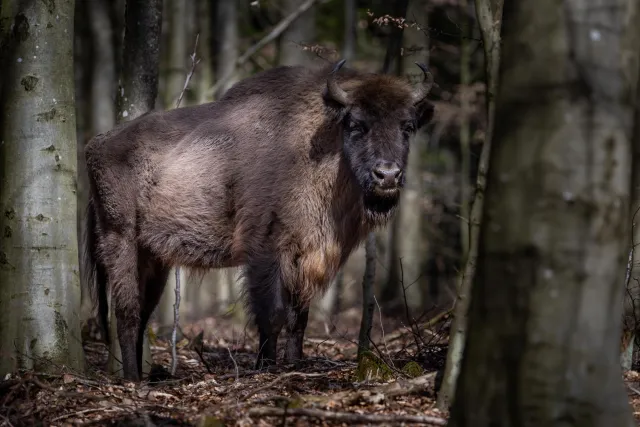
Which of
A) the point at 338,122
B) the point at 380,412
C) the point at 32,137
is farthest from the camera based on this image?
the point at 338,122

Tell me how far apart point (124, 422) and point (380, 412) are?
4.75ft

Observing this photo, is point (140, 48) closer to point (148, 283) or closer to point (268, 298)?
point (148, 283)

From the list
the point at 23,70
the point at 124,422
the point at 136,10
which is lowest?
the point at 124,422

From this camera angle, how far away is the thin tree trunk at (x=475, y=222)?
4949 mm

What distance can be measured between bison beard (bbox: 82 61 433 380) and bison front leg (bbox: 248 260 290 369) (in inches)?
0.4

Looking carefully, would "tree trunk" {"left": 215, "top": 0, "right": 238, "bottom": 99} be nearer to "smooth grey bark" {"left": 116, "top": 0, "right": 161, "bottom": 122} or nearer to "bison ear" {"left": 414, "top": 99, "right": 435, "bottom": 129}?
"smooth grey bark" {"left": 116, "top": 0, "right": 161, "bottom": 122}

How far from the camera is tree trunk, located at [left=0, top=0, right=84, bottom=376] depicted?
6480 mm

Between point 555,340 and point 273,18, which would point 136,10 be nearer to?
point 555,340

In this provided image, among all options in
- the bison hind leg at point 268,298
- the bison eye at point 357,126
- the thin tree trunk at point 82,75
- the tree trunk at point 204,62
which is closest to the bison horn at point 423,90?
the bison eye at point 357,126

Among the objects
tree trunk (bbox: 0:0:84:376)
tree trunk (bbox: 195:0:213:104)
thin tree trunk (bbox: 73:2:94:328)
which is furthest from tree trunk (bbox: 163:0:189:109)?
tree trunk (bbox: 0:0:84:376)

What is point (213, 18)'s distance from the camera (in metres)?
21.3

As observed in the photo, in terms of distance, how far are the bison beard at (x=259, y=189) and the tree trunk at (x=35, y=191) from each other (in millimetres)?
1544

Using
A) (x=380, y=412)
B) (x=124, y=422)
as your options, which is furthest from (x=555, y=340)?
(x=124, y=422)

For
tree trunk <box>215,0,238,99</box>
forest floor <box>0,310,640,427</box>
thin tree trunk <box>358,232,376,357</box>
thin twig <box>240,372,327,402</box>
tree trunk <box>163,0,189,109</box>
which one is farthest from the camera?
tree trunk <box>215,0,238,99</box>
